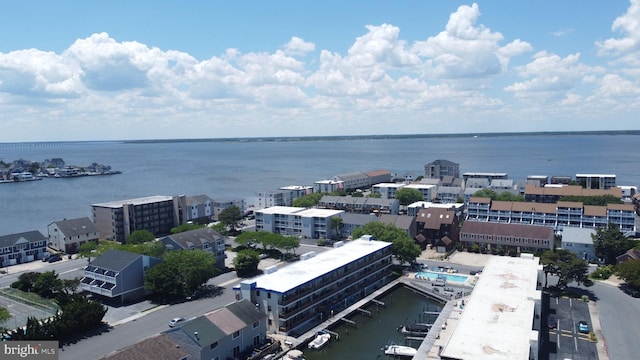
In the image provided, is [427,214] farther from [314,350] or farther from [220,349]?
[220,349]

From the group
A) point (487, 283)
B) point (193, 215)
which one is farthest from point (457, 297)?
point (193, 215)

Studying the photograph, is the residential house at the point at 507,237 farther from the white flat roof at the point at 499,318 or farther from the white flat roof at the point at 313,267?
the white flat roof at the point at 313,267

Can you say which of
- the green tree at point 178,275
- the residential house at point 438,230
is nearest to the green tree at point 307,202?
the residential house at point 438,230

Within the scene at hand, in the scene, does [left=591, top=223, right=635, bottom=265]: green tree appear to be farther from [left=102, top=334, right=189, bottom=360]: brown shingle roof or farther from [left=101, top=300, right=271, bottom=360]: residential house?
[left=102, top=334, right=189, bottom=360]: brown shingle roof

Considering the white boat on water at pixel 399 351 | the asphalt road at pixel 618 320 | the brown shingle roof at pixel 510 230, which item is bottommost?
the white boat on water at pixel 399 351

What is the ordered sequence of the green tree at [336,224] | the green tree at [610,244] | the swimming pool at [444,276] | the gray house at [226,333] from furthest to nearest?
1. the green tree at [336,224]
2. the green tree at [610,244]
3. the swimming pool at [444,276]
4. the gray house at [226,333]

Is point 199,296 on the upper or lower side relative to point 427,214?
lower

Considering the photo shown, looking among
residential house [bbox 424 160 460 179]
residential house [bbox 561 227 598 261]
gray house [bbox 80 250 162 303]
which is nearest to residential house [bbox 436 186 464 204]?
residential house [bbox 424 160 460 179]
